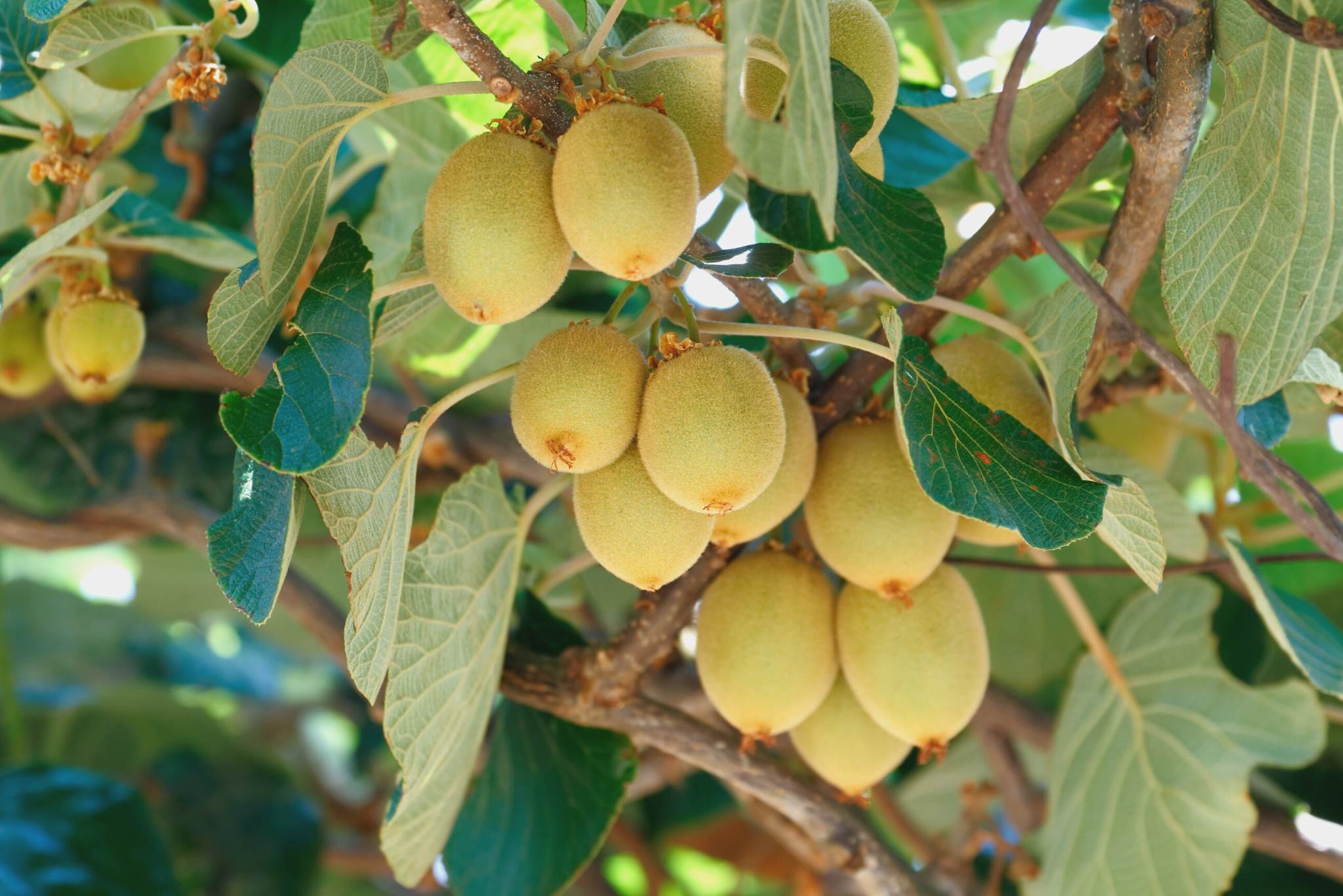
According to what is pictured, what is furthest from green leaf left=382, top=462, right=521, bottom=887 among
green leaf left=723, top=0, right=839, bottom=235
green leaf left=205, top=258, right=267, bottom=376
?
green leaf left=723, top=0, right=839, bottom=235

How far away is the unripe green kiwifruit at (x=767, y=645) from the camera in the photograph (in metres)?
0.86

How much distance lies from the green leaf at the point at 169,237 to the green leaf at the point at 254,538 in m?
0.43

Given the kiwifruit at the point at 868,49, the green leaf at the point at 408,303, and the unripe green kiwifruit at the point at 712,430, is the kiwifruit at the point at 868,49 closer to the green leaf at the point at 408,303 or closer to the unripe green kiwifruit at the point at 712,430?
the unripe green kiwifruit at the point at 712,430

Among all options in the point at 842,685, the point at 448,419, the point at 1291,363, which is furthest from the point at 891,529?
the point at 448,419

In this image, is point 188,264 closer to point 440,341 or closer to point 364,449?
point 440,341

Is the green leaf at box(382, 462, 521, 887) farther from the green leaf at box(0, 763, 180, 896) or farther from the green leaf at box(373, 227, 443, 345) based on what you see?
the green leaf at box(0, 763, 180, 896)

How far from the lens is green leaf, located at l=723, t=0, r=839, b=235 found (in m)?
0.52

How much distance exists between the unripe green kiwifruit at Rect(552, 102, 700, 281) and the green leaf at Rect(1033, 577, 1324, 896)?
0.78m

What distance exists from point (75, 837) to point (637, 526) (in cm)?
103

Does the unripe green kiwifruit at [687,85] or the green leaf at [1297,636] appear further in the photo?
the green leaf at [1297,636]

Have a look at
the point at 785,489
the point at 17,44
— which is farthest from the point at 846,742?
the point at 17,44

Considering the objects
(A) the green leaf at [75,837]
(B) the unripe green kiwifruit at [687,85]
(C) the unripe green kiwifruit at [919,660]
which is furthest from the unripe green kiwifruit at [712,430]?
(A) the green leaf at [75,837]

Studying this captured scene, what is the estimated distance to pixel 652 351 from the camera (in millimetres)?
759

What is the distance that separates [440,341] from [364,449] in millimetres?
520
